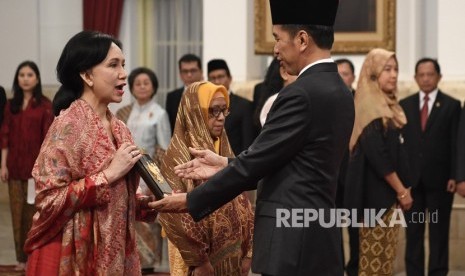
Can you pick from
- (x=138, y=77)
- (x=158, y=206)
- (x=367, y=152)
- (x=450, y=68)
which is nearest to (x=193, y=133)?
(x=158, y=206)

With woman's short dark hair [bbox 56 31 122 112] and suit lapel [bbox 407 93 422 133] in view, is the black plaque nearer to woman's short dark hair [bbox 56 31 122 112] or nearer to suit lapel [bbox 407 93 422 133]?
woman's short dark hair [bbox 56 31 122 112]

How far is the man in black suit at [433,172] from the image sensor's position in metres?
8.90

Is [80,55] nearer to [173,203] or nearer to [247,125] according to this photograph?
[173,203]

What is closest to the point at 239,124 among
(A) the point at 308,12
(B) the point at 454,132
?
(B) the point at 454,132

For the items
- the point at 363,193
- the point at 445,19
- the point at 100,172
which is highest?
the point at 445,19

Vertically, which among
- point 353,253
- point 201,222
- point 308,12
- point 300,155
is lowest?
point 353,253

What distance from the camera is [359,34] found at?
10594mm

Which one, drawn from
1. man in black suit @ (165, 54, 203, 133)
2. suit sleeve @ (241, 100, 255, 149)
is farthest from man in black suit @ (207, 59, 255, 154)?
man in black suit @ (165, 54, 203, 133)

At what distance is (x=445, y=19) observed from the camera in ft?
32.5

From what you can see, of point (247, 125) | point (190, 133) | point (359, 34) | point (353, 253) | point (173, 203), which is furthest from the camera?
point (359, 34)

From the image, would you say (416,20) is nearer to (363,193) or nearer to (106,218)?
(363,193)

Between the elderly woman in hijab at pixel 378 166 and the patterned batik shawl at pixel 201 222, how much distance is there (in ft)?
7.29

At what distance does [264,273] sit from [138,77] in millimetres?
5708

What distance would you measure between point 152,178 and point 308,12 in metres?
0.92
